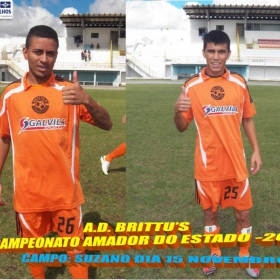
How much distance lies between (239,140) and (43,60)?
980 mm

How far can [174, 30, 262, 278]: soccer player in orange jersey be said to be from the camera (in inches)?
71.5

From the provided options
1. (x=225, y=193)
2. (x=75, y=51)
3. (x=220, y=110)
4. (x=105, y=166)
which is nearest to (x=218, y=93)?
(x=220, y=110)

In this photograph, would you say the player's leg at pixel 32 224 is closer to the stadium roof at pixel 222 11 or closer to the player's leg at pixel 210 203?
the player's leg at pixel 210 203

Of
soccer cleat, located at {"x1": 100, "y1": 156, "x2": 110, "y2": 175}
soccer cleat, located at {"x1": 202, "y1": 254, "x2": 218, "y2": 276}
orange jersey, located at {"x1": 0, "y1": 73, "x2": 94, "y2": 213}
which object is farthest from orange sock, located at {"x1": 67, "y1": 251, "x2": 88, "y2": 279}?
soccer cleat, located at {"x1": 100, "y1": 156, "x2": 110, "y2": 175}

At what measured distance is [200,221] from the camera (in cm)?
236

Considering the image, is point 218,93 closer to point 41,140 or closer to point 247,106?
point 247,106

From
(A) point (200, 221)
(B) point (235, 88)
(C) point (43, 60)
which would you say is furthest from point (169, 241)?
(C) point (43, 60)

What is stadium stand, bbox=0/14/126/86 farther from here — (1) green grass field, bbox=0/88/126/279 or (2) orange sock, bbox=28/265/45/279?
(2) orange sock, bbox=28/265/45/279

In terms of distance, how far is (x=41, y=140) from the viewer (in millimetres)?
1620

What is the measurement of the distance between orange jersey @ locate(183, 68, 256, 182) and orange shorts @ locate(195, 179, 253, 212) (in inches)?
1.6

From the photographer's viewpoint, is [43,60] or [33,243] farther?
[33,243]

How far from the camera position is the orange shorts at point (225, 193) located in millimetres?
1893

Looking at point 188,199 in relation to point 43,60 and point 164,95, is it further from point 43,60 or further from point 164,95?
point 164,95

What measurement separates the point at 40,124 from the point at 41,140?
2.7 inches
